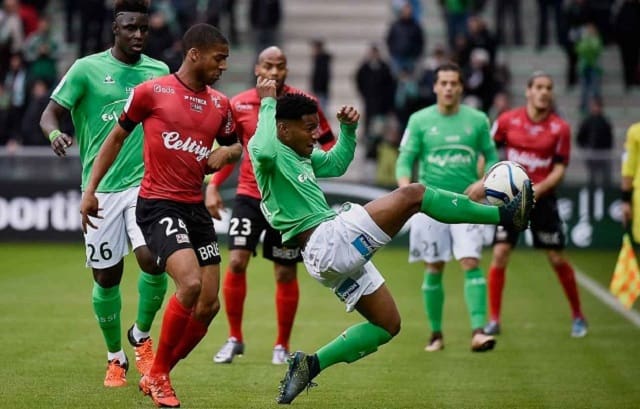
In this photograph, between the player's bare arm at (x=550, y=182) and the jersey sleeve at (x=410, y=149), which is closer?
the jersey sleeve at (x=410, y=149)

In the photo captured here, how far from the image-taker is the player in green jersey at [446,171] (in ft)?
39.6

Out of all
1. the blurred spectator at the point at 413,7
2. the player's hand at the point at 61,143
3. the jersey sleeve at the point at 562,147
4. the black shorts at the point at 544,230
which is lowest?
the black shorts at the point at 544,230

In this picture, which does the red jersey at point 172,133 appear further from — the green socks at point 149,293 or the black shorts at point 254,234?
the black shorts at point 254,234

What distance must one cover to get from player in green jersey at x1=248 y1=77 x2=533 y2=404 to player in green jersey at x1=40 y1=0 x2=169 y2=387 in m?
1.41

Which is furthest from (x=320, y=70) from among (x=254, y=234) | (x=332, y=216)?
(x=332, y=216)

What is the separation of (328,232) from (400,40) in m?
18.3

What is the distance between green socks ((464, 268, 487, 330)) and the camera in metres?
11.9

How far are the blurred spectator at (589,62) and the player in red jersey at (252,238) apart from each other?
16.0 metres

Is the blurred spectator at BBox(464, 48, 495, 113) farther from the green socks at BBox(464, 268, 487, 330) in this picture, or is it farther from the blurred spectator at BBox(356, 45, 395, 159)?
the green socks at BBox(464, 268, 487, 330)

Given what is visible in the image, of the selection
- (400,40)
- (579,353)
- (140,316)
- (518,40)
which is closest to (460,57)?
(400,40)

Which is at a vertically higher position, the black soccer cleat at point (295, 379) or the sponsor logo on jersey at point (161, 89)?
the sponsor logo on jersey at point (161, 89)

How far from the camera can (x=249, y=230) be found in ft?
37.2

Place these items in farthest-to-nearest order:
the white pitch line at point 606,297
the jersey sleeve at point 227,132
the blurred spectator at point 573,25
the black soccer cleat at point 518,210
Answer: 1. the blurred spectator at point 573,25
2. the white pitch line at point 606,297
3. the jersey sleeve at point 227,132
4. the black soccer cleat at point 518,210

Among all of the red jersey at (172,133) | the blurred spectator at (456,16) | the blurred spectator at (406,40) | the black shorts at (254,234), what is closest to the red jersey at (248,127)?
the black shorts at (254,234)
